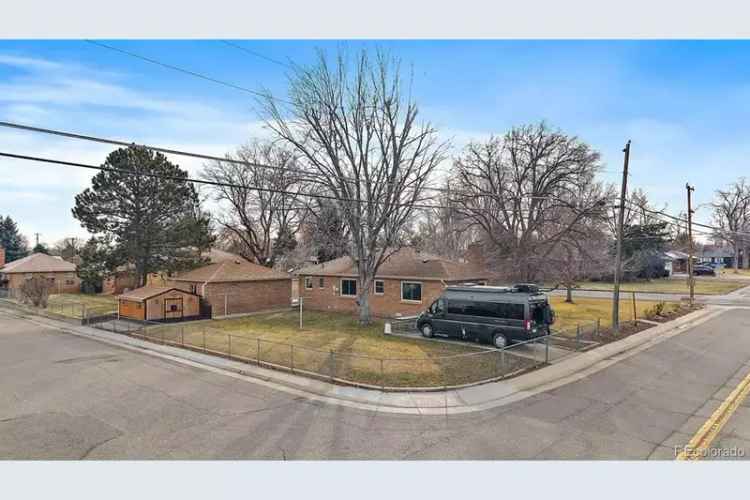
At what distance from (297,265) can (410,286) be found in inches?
1067

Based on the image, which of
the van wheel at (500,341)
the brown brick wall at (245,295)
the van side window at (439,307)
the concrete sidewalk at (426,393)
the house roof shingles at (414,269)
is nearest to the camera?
the concrete sidewalk at (426,393)

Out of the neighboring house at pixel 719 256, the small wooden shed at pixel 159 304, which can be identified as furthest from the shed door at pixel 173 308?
the neighboring house at pixel 719 256

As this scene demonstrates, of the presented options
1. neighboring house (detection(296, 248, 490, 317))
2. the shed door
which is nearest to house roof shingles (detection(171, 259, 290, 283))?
the shed door

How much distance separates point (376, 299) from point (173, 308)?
42.4 feet

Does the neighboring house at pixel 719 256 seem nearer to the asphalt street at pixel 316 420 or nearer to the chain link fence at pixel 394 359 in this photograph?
the chain link fence at pixel 394 359

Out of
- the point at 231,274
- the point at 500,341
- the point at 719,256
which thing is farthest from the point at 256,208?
the point at 719,256

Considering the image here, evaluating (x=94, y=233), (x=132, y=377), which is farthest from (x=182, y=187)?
(x=132, y=377)

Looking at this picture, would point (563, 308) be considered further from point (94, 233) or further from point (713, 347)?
point (94, 233)

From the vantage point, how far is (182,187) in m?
35.2

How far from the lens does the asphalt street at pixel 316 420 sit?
324 inches

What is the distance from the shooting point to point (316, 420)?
979 centimetres

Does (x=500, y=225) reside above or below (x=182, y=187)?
below

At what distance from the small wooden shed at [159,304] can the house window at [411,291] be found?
1367cm

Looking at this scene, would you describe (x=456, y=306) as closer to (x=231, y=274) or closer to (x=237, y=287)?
(x=237, y=287)
